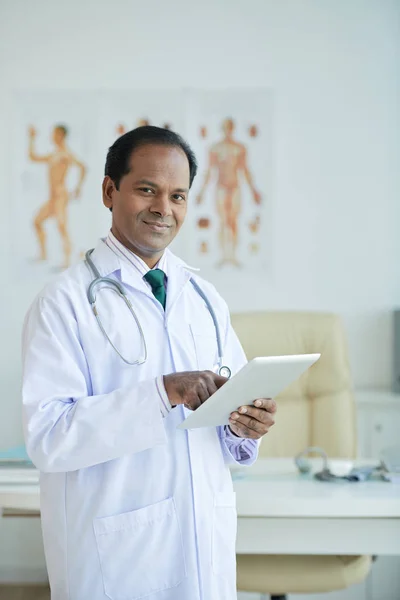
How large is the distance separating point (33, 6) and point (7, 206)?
1001 millimetres

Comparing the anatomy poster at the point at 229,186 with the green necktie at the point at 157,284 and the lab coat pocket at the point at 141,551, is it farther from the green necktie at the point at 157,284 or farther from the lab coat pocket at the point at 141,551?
the lab coat pocket at the point at 141,551

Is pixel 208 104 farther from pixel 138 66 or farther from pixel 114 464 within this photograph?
pixel 114 464

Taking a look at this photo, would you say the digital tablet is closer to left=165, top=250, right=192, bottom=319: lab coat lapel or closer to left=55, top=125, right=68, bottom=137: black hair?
left=165, top=250, right=192, bottom=319: lab coat lapel

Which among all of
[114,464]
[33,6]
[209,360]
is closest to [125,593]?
[114,464]

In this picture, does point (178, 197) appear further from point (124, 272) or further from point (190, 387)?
point (190, 387)

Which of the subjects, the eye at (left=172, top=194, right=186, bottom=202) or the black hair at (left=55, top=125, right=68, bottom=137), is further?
the black hair at (left=55, top=125, right=68, bottom=137)

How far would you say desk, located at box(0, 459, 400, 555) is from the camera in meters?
2.00

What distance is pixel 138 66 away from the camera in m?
3.75

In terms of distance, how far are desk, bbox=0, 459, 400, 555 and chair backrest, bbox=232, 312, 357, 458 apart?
578 millimetres

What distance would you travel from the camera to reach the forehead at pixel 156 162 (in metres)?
1.45

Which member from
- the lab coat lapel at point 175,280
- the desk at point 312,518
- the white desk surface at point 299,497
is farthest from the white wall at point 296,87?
the lab coat lapel at point 175,280

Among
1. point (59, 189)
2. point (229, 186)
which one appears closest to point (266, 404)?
point (229, 186)

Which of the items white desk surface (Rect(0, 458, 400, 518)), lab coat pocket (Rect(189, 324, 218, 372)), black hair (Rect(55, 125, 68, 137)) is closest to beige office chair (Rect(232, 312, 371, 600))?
white desk surface (Rect(0, 458, 400, 518))

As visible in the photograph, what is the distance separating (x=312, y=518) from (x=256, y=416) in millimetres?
798
